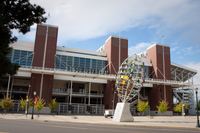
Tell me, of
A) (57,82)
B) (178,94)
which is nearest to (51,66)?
(57,82)

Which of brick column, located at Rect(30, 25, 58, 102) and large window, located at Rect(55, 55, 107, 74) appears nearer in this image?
brick column, located at Rect(30, 25, 58, 102)

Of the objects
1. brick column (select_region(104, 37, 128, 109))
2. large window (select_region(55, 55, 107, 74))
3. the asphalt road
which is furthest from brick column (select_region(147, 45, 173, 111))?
the asphalt road

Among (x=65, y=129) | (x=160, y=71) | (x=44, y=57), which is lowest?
(x=65, y=129)

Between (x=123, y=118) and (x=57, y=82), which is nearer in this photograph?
(x=123, y=118)

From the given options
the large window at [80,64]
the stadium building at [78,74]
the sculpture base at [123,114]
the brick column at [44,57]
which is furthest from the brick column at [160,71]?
the sculpture base at [123,114]

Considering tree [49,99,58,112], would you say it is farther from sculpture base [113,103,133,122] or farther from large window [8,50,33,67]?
sculpture base [113,103,133,122]

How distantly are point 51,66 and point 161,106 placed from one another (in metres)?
33.4

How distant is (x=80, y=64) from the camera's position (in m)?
75.4

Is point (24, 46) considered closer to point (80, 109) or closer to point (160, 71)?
point (80, 109)

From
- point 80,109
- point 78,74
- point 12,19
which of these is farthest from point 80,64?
point 12,19

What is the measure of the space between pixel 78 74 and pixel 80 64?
10.6 m

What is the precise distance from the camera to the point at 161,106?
68000mm

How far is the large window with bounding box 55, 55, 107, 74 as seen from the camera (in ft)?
241

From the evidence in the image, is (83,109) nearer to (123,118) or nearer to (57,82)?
(57,82)
